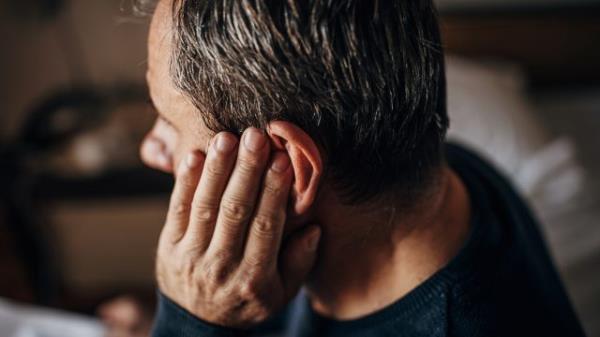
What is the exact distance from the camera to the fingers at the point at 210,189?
55cm

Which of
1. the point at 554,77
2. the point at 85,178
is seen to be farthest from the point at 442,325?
the point at 554,77

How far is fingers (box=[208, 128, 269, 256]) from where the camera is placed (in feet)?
1.78

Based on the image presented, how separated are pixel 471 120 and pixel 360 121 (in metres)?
0.98

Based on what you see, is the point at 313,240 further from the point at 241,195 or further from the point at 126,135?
the point at 126,135

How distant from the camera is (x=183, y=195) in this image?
0.61 metres

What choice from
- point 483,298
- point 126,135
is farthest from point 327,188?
point 126,135

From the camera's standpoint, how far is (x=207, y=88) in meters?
→ 0.55

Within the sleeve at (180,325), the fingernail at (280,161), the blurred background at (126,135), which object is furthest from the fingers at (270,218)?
the blurred background at (126,135)

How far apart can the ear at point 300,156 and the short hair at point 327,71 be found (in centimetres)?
2

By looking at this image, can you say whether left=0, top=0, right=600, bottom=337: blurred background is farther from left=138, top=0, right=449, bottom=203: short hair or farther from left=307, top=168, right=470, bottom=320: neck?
left=138, top=0, right=449, bottom=203: short hair

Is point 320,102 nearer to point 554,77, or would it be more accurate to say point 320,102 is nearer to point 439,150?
point 439,150

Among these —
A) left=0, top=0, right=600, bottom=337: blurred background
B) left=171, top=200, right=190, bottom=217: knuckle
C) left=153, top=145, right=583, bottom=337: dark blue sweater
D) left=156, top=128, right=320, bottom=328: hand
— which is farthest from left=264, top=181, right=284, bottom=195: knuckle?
left=0, top=0, right=600, bottom=337: blurred background

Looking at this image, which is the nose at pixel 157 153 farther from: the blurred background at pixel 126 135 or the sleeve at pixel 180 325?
the blurred background at pixel 126 135

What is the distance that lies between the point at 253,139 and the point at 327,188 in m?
0.12
